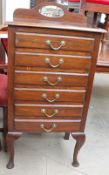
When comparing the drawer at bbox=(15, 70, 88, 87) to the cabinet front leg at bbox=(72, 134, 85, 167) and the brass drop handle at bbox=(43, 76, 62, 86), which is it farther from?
the cabinet front leg at bbox=(72, 134, 85, 167)

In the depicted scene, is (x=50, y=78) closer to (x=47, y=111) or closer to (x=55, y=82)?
(x=55, y=82)

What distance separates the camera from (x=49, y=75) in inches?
46.0

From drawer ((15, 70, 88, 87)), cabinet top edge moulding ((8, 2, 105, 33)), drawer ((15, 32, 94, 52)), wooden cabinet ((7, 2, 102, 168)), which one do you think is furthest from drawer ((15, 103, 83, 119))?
cabinet top edge moulding ((8, 2, 105, 33))

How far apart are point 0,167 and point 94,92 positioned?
5.26ft

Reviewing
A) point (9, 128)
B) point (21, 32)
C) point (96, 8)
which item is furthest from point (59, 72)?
point (96, 8)

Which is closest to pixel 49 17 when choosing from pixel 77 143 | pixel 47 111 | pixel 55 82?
pixel 55 82

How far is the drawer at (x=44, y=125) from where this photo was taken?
4.21 ft

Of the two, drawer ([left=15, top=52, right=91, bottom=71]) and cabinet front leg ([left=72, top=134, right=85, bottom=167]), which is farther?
cabinet front leg ([left=72, top=134, right=85, bottom=167])

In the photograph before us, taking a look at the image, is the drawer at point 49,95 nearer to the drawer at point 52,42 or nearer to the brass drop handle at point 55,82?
the brass drop handle at point 55,82

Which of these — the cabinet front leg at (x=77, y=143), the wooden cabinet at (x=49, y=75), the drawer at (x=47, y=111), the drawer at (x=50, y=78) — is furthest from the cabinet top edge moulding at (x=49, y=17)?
the cabinet front leg at (x=77, y=143)

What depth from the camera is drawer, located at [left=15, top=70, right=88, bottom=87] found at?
1.16 m

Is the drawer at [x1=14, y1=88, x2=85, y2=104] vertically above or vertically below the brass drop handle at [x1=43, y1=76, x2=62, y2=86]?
below

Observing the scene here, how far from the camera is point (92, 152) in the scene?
5.41 ft

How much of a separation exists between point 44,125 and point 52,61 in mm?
386
